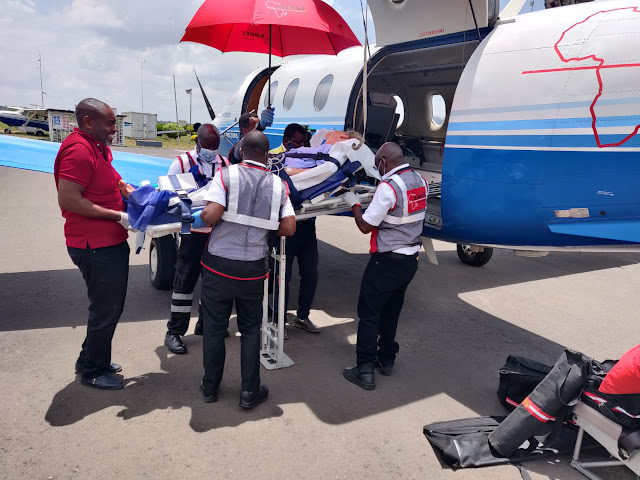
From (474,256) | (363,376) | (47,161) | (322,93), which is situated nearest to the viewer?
(363,376)

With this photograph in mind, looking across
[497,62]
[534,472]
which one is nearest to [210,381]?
[534,472]

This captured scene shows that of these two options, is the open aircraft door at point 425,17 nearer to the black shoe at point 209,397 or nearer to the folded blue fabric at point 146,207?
the folded blue fabric at point 146,207

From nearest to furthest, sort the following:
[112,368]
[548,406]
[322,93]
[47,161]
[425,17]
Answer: [548,406]
[112,368]
[425,17]
[47,161]
[322,93]

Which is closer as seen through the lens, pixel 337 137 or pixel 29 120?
pixel 337 137

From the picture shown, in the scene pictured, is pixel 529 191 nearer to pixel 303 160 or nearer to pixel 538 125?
pixel 538 125

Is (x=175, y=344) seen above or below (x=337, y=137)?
below

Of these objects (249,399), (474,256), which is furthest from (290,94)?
(249,399)

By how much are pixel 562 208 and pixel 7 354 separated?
17.5 ft

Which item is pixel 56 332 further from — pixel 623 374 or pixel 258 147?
pixel 623 374

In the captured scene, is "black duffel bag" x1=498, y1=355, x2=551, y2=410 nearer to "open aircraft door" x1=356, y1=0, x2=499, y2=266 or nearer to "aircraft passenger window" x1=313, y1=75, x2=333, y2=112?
"open aircraft door" x1=356, y1=0, x2=499, y2=266

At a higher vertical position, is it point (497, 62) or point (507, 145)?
point (497, 62)

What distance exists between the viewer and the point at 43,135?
152ft

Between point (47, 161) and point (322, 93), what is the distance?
4206 millimetres

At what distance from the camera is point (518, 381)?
3932 mm
